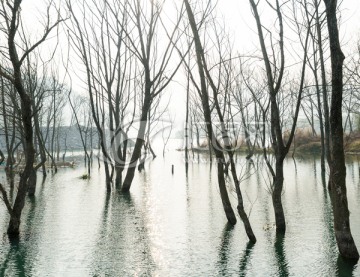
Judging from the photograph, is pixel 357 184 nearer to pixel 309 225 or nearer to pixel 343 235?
pixel 309 225

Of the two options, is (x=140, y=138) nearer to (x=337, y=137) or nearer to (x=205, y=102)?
(x=205, y=102)

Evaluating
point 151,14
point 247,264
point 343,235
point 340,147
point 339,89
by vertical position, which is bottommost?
point 247,264

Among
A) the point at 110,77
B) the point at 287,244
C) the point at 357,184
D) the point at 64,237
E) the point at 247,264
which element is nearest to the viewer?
the point at 247,264

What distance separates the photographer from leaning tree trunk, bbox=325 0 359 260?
4.90m

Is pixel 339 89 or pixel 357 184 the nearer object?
pixel 339 89

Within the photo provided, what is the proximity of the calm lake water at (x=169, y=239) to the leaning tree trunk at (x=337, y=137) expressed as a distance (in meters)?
0.64

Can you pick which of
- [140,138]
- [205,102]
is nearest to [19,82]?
[205,102]

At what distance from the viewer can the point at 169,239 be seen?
723cm

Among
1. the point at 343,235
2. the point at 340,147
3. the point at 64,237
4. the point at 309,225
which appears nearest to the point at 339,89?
the point at 340,147

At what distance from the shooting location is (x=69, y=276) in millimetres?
5258

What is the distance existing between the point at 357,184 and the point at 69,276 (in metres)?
11.8

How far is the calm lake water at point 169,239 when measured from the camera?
555 cm

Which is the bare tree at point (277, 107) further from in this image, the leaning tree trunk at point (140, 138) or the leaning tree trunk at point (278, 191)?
the leaning tree trunk at point (140, 138)

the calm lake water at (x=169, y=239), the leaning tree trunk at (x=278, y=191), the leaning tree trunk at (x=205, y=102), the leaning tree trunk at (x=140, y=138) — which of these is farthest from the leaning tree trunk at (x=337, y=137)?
the leaning tree trunk at (x=140, y=138)
